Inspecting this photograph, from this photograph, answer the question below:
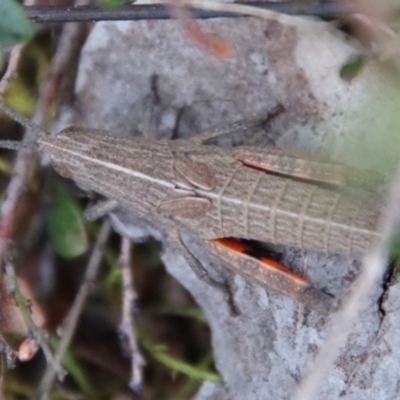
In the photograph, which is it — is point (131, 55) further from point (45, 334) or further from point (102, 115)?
point (45, 334)

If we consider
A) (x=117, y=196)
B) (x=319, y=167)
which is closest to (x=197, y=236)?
(x=117, y=196)

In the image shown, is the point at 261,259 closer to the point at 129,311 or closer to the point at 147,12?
the point at 129,311

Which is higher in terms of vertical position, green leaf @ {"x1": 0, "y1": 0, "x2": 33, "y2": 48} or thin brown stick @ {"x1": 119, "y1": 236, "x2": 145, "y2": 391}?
green leaf @ {"x1": 0, "y1": 0, "x2": 33, "y2": 48}

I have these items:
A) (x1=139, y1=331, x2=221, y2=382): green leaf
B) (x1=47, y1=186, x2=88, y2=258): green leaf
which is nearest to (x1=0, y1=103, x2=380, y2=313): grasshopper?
(x1=47, y1=186, x2=88, y2=258): green leaf

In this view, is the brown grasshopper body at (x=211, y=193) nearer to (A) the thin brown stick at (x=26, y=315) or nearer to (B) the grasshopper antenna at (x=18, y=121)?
(B) the grasshopper antenna at (x=18, y=121)

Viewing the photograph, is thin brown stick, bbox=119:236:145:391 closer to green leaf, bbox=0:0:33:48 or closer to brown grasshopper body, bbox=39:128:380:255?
brown grasshopper body, bbox=39:128:380:255
